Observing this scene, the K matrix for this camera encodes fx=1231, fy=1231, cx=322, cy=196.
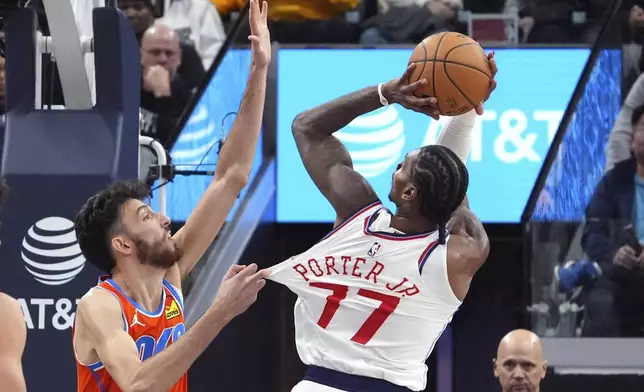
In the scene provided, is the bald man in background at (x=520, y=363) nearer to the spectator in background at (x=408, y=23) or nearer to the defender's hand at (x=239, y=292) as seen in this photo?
the spectator in background at (x=408, y=23)

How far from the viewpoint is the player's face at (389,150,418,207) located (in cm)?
479

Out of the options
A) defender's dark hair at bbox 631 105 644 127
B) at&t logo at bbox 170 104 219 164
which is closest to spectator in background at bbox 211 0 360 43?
at&t logo at bbox 170 104 219 164

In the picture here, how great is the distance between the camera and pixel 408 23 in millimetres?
11055

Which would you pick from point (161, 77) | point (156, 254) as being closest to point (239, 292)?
point (156, 254)

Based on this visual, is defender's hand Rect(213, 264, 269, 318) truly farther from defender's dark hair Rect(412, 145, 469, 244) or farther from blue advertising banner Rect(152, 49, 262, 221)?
blue advertising banner Rect(152, 49, 262, 221)

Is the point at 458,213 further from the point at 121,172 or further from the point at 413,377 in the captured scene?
the point at 121,172

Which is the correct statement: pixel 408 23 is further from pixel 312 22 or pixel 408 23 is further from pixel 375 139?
pixel 375 139

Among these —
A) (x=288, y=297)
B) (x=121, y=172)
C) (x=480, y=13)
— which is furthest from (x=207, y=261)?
(x=480, y=13)

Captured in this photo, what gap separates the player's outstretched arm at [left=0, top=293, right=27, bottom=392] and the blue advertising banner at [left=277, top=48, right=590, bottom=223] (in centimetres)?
632

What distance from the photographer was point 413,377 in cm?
495

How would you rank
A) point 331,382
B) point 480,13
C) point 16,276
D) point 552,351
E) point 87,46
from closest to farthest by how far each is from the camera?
point 331,382 → point 16,276 → point 87,46 → point 552,351 → point 480,13

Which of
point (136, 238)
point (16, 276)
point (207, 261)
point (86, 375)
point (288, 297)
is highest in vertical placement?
point (136, 238)

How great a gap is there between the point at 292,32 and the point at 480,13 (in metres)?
1.97

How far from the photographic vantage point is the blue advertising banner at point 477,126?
33.6ft
